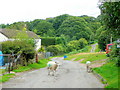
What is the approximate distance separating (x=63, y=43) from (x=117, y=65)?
68281mm

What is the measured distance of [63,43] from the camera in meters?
84.6

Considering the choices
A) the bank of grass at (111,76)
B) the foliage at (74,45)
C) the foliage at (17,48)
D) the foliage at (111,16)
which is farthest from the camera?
the foliage at (74,45)

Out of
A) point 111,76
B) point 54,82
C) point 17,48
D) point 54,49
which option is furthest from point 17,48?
point 54,49

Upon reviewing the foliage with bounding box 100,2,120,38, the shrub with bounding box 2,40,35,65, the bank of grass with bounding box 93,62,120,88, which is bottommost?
the bank of grass with bounding box 93,62,120,88

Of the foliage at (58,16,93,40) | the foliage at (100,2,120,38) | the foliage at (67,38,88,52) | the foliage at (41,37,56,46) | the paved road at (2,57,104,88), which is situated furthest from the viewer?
the foliage at (58,16,93,40)

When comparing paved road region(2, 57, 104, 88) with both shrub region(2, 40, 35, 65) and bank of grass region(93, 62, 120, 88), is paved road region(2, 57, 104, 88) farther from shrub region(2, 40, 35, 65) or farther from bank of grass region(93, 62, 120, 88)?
shrub region(2, 40, 35, 65)

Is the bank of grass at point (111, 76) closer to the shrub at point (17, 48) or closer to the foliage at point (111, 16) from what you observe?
the foliage at point (111, 16)

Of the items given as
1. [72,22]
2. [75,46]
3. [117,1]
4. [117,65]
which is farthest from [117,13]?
[72,22]

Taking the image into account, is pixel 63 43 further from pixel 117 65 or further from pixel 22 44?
pixel 117 65

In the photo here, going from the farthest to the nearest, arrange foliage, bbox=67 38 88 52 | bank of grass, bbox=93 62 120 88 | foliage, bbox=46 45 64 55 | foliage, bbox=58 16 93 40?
foliage, bbox=58 16 93 40 → foliage, bbox=67 38 88 52 → foliage, bbox=46 45 64 55 → bank of grass, bbox=93 62 120 88

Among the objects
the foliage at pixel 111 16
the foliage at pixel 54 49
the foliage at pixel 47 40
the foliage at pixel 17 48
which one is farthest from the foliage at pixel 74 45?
the foliage at pixel 111 16

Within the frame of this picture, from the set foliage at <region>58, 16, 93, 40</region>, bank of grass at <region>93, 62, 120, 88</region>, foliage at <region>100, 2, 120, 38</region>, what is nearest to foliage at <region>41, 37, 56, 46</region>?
foliage at <region>58, 16, 93, 40</region>

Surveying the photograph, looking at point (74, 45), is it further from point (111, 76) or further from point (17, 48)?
point (111, 76)

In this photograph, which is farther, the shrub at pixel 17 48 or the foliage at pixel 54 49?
the foliage at pixel 54 49
